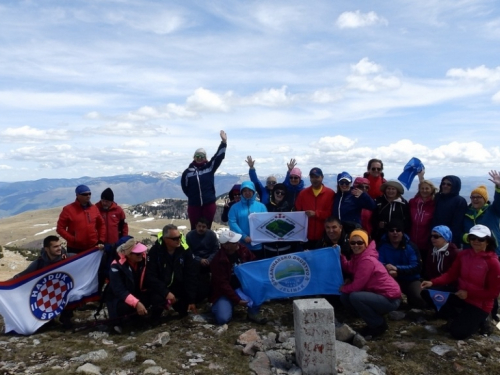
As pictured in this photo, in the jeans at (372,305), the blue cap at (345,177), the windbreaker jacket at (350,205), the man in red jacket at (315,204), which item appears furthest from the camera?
the man in red jacket at (315,204)

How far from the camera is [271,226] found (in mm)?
12727

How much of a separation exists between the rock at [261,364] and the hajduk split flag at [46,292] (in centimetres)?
532

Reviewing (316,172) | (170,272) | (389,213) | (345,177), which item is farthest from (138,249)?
(389,213)

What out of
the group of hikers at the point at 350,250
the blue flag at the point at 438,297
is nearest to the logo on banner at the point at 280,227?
the group of hikers at the point at 350,250

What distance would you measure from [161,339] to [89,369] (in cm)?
170

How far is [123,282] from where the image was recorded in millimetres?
9992

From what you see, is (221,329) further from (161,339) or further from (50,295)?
(50,295)

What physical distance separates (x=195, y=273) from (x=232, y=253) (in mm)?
1132

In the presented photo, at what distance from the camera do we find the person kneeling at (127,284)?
9.79 metres

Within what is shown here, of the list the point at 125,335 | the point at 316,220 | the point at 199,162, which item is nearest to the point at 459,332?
the point at 316,220

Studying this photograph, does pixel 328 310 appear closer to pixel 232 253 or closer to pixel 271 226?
pixel 232 253

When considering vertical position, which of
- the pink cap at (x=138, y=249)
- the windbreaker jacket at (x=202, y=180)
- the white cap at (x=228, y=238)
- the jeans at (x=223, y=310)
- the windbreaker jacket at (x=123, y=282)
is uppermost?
the windbreaker jacket at (x=202, y=180)

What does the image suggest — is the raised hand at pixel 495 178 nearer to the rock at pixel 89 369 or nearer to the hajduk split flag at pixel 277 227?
the hajduk split flag at pixel 277 227

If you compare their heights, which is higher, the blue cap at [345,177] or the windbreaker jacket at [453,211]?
the blue cap at [345,177]
